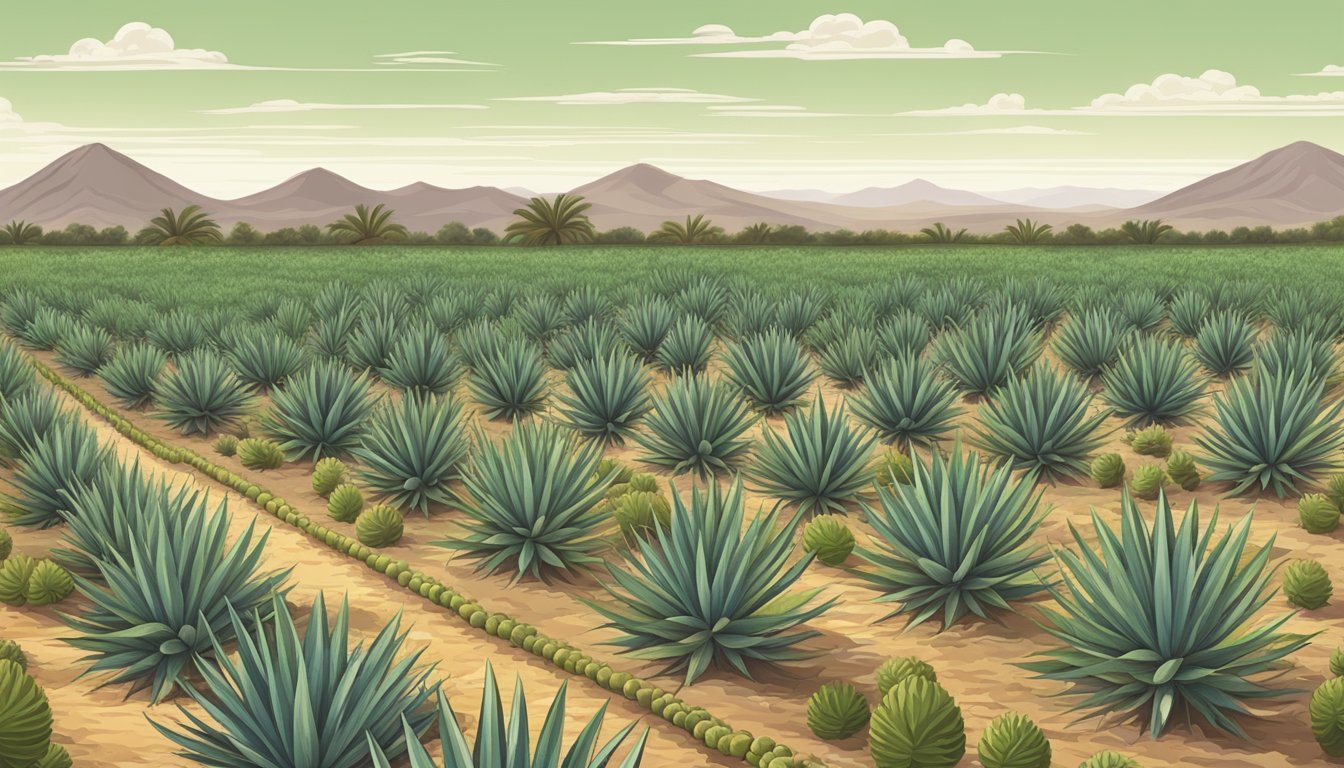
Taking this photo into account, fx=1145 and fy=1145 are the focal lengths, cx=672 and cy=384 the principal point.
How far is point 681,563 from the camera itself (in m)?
5.36

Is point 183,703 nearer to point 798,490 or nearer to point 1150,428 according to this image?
point 798,490

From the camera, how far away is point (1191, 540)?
4805mm

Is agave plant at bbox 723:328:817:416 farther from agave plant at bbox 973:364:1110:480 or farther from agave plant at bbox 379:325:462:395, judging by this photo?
agave plant at bbox 379:325:462:395

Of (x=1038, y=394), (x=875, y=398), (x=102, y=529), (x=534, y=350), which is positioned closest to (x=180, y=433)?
(x=534, y=350)

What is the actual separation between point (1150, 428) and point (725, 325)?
7282 mm

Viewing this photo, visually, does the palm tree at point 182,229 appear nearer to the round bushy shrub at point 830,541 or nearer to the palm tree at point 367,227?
the palm tree at point 367,227

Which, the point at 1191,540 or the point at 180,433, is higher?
the point at 1191,540

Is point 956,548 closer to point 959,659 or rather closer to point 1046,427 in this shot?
point 959,659

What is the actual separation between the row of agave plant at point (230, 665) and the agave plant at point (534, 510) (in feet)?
4.17

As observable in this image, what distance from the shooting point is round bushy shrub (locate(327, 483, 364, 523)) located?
812 centimetres

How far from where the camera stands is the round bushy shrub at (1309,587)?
5926 mm

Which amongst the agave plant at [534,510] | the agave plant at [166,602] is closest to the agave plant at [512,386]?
the agave plant at [534,510]

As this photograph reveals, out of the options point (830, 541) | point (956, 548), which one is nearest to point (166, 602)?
point (830, 541)

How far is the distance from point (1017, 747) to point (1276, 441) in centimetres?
493
